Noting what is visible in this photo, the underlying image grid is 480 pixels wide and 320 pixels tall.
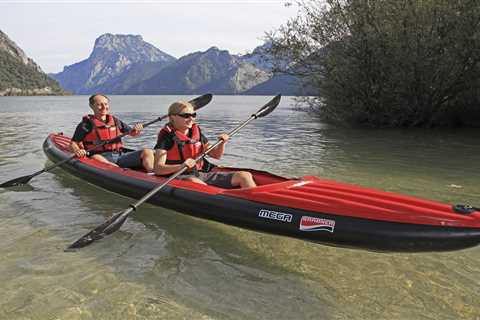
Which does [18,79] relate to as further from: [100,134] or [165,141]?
[165,141]

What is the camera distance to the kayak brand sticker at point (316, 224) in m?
3.44

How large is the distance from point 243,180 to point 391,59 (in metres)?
12.1

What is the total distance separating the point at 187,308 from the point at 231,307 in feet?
1.12

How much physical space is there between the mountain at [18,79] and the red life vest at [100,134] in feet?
438

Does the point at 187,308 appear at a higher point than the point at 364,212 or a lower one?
lower

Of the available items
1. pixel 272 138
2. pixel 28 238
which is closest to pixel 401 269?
pixel 28 238

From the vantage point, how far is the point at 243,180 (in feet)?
15.0

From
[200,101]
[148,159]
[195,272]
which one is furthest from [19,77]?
[195,272]

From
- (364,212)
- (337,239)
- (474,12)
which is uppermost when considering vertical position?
(474,12)

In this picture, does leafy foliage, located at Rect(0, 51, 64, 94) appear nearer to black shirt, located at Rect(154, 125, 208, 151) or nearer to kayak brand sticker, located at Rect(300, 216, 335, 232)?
black shirt, located at Rect(154, 125, 208, 151)

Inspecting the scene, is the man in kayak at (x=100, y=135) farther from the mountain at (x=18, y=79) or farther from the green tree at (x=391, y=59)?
the mountain at (x=18, y=79)

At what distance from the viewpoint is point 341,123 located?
17938 millimetres

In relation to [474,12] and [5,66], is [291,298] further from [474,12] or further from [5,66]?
[5,66]

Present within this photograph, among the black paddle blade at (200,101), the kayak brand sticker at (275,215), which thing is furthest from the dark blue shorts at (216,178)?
the black paddle blade at (200,101)
